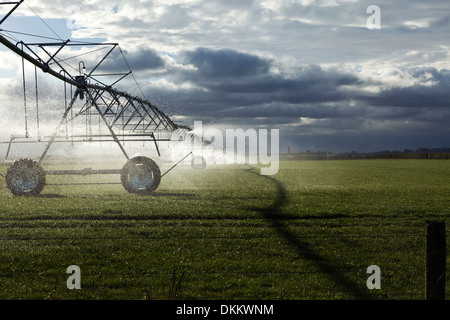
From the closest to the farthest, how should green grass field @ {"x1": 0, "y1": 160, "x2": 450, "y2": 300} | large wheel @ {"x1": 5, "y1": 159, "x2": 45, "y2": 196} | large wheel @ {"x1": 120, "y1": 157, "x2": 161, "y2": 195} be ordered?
green grass field @ {"x1": 0, "y1": 160, "x2": 450, "y2": 300}, large wheel @ {"x1": 120, "y1": 157, "x2": 161, "y2": 195}, large wheel @ {"x1": 5, "y1": 159, "x2": 45, "y2": 196}

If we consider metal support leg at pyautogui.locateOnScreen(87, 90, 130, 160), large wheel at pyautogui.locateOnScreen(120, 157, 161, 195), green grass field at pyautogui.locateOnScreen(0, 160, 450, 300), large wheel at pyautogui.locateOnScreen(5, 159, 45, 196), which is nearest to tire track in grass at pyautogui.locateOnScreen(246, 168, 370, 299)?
green grass field at pyautogui.locateOnScreen(0, 160, 450, 300)

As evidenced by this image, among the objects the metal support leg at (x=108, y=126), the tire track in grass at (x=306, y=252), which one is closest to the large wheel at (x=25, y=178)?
the metal support leg at (x=108, y=126)

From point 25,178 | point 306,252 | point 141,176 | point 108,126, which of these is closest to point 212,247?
point 306,252

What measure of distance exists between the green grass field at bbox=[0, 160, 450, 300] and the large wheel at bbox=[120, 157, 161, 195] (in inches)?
57.3

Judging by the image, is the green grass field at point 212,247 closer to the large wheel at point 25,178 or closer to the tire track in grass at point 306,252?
the tire track in grass at point 306,252

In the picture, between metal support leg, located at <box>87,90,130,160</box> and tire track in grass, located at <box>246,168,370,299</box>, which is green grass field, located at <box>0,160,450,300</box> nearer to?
tire track in grass, located at <box>246,168,370,299</box>

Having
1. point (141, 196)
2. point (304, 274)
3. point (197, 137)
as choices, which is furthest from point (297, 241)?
point (197, 137)

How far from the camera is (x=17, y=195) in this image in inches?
689

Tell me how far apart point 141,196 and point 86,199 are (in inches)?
75.3

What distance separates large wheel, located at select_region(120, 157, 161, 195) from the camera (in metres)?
17.1

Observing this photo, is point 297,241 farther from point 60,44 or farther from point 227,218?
point 60,44

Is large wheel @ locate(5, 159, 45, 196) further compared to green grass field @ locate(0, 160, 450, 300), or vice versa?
large wheel @ locate(5, 159, 45, 196)

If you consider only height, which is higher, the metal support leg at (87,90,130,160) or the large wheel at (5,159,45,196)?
the metal support leg at (87,90,130,160)

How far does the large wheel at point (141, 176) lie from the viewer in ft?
56.1
